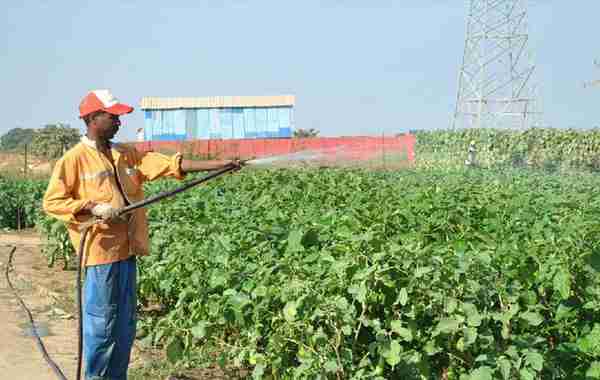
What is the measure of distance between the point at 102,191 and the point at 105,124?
396 millimetres

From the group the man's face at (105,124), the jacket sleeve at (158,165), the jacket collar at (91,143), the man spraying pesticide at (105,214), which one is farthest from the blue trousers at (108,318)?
the man's face at (105,124)

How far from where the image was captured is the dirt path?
6.55m

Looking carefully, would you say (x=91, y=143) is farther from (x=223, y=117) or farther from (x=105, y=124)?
(x=223, y=117)

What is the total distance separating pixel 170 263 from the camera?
21.4 feet

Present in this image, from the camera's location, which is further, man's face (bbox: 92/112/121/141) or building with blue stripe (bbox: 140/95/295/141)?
building with blue stripe (bbox: 140/95/295/141)

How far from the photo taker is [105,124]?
5.04m

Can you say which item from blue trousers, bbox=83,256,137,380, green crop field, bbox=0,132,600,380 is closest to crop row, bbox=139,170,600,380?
green crop field, bbox=0,132,600,380

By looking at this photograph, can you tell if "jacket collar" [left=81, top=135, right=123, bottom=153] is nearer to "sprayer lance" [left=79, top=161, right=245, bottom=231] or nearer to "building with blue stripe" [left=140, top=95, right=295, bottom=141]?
"sprayer lance" [left=79, top=161, right=245, bottom=231]

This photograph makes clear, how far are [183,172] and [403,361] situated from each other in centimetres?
169

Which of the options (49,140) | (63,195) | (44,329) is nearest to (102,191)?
(63,195)

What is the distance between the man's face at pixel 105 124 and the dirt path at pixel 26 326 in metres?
2.20

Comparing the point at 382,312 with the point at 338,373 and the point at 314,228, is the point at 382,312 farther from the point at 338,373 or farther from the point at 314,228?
the point at 314,228

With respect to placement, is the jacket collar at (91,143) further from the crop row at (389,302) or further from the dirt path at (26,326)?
the dirt path at (26,326)

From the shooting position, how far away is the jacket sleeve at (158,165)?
5.12m
